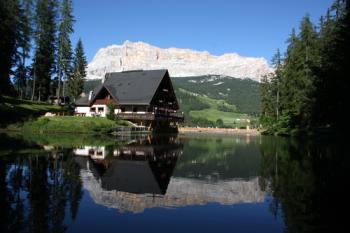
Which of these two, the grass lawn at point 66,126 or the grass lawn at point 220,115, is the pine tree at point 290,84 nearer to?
the grass lawn at point 66,126

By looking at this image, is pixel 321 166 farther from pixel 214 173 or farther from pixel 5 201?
pixel 5 201

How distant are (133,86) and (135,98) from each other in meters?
4.00

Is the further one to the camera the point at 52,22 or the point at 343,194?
the point at 52,22

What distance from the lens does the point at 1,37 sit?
47656 millimetres

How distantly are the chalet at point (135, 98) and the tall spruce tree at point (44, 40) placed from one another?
8922mm

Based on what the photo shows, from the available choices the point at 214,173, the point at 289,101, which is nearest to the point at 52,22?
the point at 289,101

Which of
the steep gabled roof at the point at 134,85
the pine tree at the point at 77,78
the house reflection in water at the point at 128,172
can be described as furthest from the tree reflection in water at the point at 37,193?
the pine tree at the point at 77,78

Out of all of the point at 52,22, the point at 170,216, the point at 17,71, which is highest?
the point at 52,22

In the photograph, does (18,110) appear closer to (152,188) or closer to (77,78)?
(77,78)

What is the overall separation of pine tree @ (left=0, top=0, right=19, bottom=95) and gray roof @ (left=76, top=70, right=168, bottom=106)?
16.7 m

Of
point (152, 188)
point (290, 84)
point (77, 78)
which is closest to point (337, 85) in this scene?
point (152, 188)

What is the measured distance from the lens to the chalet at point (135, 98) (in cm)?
6088

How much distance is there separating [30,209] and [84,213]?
4.78 feet

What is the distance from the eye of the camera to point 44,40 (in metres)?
63.8
